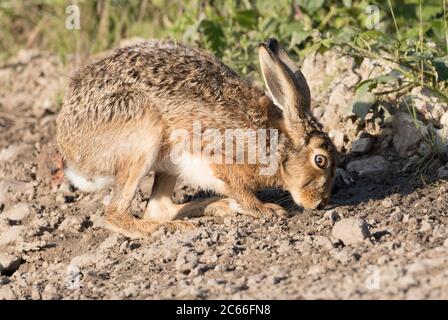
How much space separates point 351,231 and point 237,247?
0.82 meters

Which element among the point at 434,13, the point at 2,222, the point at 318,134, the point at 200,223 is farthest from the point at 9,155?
the point at 434,13

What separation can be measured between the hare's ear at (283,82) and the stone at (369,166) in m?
1.02

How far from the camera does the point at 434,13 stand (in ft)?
31.0

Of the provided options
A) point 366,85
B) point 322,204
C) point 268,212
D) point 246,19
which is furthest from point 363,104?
point 246,19

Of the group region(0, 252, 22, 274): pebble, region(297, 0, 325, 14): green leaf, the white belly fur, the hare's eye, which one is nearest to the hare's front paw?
the white belly fur

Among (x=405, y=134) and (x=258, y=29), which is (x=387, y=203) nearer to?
(x=405, y=134)

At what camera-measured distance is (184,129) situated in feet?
23.7

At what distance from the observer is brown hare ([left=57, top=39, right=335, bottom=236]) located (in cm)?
716

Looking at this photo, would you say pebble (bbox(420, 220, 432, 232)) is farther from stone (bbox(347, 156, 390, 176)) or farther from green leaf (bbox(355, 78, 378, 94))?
green leaf (bbox(355, 78, 378, 94))

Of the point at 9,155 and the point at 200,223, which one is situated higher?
the point at 9,155

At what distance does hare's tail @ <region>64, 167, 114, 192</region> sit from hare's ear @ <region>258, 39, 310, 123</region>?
154 cm

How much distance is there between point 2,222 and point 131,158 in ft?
5.20

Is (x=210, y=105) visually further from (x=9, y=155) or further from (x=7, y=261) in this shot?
(x=9, y=155)

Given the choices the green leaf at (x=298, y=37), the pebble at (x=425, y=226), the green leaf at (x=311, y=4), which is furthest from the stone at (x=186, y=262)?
the green leaf at (x=311, y=4)
